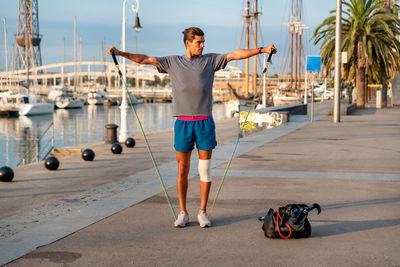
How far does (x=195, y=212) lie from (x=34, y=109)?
6435 centimetres

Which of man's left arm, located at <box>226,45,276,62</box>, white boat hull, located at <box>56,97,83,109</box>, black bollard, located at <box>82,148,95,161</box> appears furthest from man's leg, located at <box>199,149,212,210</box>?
white boat hull, located at <box>56,97,83,109</box>

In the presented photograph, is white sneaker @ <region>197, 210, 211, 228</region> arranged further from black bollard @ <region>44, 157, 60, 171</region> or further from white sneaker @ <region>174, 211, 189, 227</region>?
black bollard @ <region>44, 157, 60, 171</region>

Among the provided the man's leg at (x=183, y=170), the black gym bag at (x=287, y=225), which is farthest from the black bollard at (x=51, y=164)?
the black gym bag at (x=287, y=225)

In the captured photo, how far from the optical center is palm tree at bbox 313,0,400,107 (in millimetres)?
32906

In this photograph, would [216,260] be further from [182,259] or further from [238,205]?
[238,205]

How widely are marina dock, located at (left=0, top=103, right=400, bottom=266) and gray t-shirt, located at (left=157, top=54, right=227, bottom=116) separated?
4.05 feet

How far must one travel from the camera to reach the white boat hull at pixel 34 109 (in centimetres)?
6507

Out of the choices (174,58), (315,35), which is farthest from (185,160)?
(315,35)

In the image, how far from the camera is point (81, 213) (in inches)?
229

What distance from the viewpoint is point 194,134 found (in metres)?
5.11

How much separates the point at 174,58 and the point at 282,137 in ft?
35.4

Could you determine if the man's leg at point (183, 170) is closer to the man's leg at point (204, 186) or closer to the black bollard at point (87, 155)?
the man's leg at point (204, 186)

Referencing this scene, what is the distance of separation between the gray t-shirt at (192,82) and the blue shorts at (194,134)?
0.10 metres

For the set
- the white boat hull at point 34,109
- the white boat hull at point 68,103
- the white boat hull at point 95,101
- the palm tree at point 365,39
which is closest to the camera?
the palm tree at point 365,39
